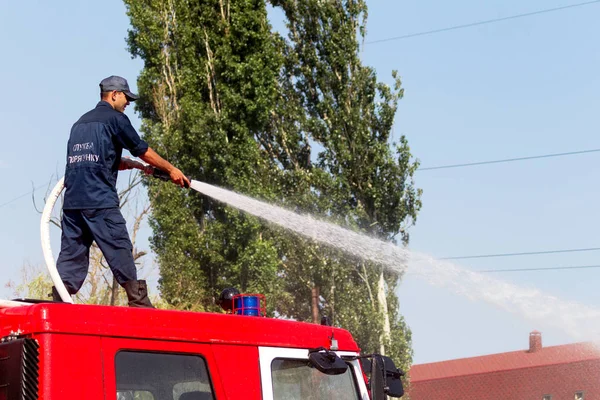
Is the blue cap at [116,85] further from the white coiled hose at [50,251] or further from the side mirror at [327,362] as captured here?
the side mirror at [327,362]

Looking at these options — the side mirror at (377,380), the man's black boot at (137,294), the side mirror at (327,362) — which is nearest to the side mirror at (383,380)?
the side mirror at (377,380)

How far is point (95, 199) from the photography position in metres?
5.17

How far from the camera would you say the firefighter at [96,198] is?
5.17m

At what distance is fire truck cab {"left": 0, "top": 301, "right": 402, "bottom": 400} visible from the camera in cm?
395

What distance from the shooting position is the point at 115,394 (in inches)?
160

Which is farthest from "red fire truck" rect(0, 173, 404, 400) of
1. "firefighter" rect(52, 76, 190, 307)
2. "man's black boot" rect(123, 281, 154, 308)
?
"man's black boot" rect(123, 281, 154, 308)

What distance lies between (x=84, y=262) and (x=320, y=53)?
22869 millimetres

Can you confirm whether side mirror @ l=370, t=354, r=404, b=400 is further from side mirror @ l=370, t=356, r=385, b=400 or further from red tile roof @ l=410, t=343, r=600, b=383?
red tile roof @ l=410, t=343, r=600, b=383

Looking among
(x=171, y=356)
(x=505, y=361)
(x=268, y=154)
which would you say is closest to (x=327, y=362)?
(x=171, y=356)

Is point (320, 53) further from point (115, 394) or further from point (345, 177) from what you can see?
point (115, 394)

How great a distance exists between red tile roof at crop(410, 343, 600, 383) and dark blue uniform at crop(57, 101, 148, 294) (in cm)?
4025

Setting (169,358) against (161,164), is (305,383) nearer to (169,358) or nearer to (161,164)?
(169,358)

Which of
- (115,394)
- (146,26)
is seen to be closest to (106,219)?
(115,394)

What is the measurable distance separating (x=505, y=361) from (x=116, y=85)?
1682 inches
